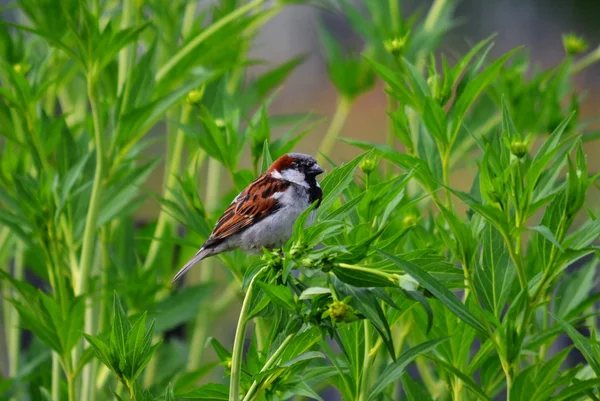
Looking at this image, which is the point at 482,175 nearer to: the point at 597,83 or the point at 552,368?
the point at 552,368

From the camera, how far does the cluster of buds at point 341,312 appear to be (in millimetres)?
729

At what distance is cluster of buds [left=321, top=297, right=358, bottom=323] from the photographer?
729 millimetres

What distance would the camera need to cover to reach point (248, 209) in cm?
107

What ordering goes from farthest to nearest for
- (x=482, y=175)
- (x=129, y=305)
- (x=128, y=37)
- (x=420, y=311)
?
(x=129, y=305) < (x=128, y=37) < (x=420, y=311) < (x=482, y=175)

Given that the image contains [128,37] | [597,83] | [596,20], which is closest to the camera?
[128,37]

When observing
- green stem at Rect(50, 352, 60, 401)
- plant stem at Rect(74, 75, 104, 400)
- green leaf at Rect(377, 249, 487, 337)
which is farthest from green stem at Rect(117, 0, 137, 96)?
green leaf at Rect(377, 249, 487, 337)

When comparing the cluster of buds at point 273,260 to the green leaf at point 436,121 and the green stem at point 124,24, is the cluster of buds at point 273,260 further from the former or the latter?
the green stem at point 124,24

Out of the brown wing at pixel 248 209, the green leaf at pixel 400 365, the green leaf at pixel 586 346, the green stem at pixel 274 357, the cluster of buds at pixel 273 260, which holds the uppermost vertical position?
the cluster of buds at pixel 273 260

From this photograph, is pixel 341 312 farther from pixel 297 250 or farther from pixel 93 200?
pixel 93 200

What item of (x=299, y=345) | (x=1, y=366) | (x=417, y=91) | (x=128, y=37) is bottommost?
(x=1, y=366)

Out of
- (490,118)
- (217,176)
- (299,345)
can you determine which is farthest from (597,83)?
(299,345)

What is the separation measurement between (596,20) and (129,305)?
2.53 metres

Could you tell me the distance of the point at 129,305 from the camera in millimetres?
1398

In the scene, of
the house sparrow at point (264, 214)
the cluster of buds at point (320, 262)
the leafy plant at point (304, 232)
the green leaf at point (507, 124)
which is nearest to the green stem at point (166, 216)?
the leafy plant at point (304, 232)
